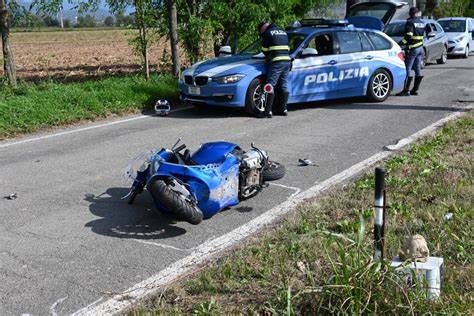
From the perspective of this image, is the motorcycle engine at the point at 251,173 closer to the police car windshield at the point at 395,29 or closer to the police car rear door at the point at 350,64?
the police car rear door at the point at 350,64

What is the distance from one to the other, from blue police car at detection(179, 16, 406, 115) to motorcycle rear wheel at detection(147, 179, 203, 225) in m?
5.92

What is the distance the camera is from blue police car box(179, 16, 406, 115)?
36.2 ft

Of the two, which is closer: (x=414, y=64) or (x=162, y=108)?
(x=162, y=108)

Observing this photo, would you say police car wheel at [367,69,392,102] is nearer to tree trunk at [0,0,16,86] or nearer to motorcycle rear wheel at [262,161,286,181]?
motorcycle rear wheel at [262,161,286,181]

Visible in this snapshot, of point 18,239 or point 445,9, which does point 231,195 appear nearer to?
point 18,239

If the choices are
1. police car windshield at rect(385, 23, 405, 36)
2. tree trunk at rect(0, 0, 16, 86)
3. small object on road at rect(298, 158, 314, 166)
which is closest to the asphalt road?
small object on road at rect(298, 158, 314, 166)

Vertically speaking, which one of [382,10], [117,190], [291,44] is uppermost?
[382,10]

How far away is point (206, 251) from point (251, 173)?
1250 millimetres

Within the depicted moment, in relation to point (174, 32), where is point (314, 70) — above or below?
below

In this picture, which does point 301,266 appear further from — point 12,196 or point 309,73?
point 309,73

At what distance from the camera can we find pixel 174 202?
200 inches

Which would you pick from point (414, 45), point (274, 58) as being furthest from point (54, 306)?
point (414, 45)

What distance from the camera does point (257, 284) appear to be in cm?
427

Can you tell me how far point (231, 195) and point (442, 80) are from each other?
480 inches
